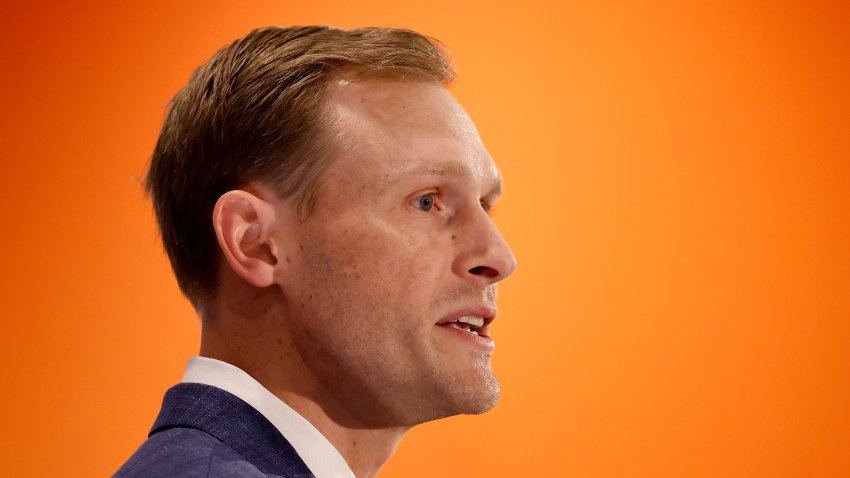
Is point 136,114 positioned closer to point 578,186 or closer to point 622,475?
point 578,186

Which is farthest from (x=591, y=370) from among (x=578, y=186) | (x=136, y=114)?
(x=136, y=114)

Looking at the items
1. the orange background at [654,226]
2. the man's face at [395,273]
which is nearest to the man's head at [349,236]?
the man's face at [395,273]

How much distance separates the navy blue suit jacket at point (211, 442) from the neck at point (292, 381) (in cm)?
5

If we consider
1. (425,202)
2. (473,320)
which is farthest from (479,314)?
(425,202)

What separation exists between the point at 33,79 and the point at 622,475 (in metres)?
1.46

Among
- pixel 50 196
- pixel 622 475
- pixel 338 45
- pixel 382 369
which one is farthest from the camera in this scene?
pixel 622 475

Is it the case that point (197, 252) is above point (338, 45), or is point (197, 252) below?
below

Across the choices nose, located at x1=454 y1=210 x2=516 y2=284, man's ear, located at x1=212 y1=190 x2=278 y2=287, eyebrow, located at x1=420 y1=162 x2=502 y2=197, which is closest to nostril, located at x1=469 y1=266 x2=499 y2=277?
nose, located at x1=454 y1=210 x2=516 y2=284

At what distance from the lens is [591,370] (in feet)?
6.84

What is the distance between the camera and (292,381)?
0.96 m

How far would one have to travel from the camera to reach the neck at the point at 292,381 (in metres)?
0.96

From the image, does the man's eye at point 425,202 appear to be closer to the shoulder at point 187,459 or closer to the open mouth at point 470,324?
the open mouth at point 470,324

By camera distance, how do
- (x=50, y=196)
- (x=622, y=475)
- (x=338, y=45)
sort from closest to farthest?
(x=338, y=45), (x=50, y=196), (x=622, y=475)

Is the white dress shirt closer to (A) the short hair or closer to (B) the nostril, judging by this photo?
(A) the short hair
